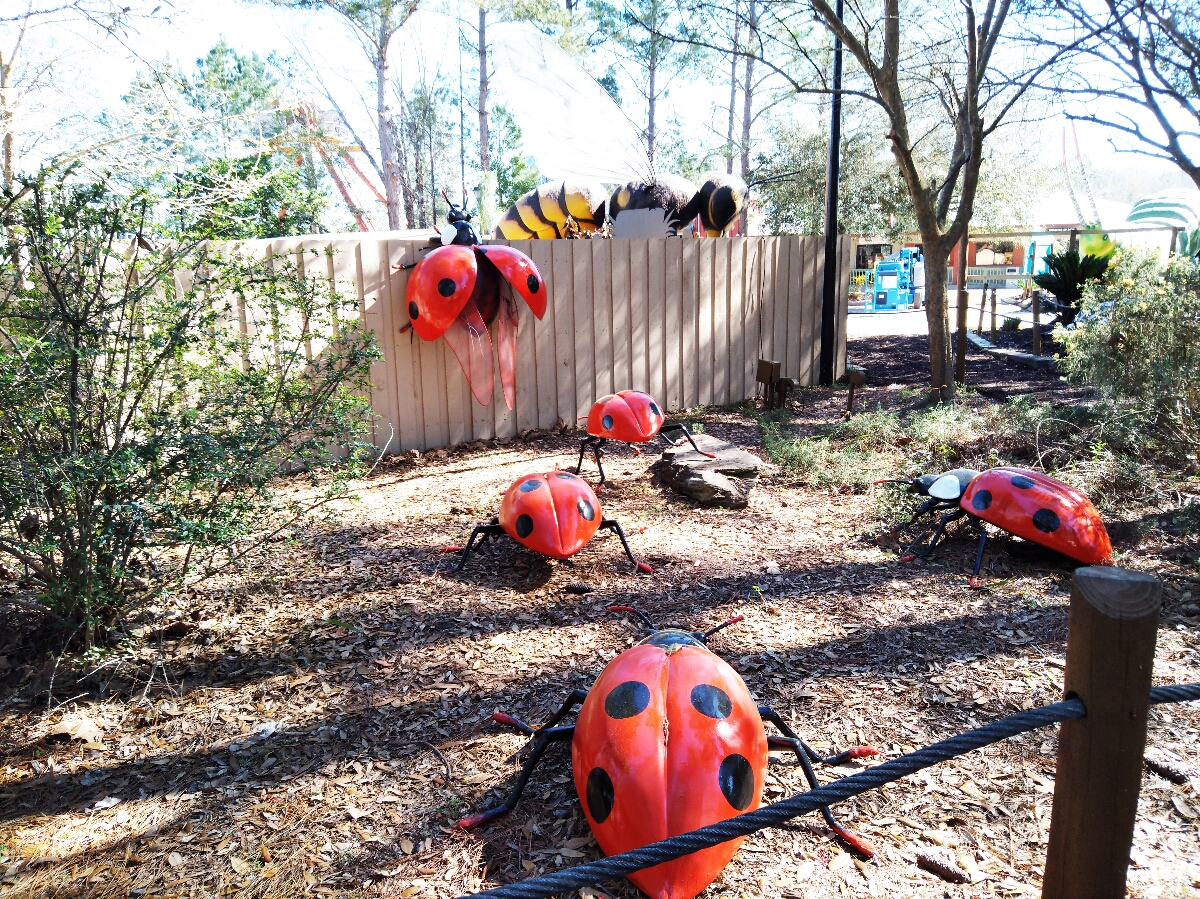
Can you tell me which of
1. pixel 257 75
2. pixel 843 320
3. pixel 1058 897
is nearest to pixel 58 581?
pixel 1058 897

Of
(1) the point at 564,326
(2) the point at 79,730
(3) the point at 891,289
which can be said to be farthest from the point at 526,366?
(3) the point at 891,289

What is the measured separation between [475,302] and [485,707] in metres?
4.08

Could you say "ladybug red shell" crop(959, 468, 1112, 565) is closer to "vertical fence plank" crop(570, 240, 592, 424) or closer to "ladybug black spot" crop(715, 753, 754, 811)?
"ladybug black spot" crop(715, 753, 754, 811)

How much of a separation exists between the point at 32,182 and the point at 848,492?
4752 mm

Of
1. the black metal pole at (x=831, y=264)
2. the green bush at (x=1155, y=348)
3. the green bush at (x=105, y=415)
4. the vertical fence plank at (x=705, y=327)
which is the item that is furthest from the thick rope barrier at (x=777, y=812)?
the black metal pole at (x=831, y=264)

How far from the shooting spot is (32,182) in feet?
8.22

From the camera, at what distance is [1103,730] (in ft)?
4.53

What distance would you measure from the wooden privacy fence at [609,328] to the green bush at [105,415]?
234cm

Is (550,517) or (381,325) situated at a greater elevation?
(381,325)

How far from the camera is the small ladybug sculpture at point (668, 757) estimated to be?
1718mm

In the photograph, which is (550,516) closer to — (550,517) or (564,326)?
(550,517)

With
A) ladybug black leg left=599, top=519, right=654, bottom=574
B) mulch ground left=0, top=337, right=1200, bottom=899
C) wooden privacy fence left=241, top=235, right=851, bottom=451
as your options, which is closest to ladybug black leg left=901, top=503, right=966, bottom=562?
mulch ground left=0, top=337, right=1200, bottom=899

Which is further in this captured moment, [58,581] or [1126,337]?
[1126,337]

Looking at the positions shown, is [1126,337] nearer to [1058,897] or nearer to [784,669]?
[784,669]
